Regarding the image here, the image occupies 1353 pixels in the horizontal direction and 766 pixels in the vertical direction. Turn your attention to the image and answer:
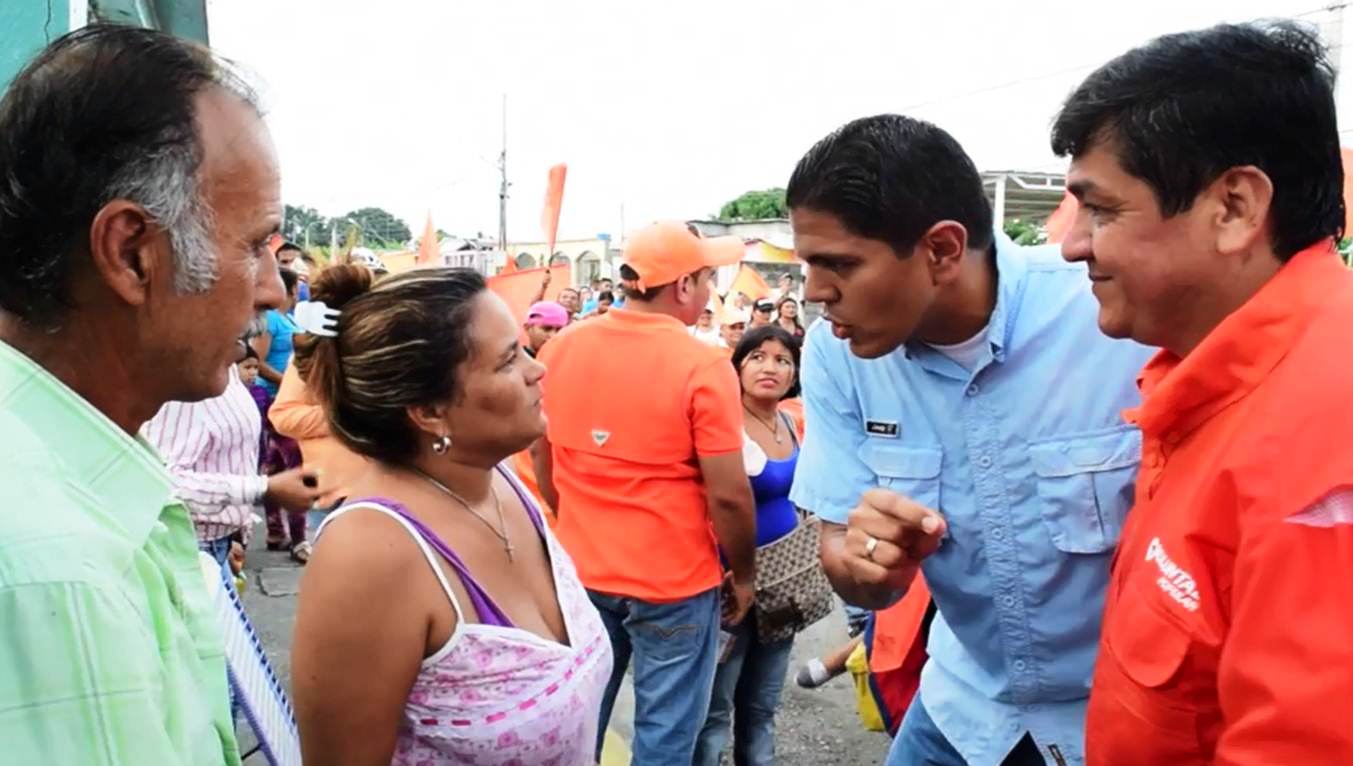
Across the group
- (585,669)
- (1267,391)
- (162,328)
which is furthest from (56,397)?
(1267,391)

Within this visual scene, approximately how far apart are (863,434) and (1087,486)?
20.1 inches

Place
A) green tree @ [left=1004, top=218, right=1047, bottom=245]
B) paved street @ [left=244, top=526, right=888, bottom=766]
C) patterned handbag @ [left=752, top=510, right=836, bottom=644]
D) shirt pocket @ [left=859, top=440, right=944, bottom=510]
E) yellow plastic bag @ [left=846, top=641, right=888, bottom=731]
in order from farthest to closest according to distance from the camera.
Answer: green tree @ [left=1004, top=218, right=1047, bottom=245] < paved street @ [left=244, top=526, right=888, bottom=766] < patterned handbag @ [left=752, top=510, right=836, bottom=644] < yellow plastic bag @ [left=846, top=641, right=888, bottom=731] < shirt pocket @ [left=859, top=440, right=944, bottom=510]

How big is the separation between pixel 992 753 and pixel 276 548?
6.18 meters

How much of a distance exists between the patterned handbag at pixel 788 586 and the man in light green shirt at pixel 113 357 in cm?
255

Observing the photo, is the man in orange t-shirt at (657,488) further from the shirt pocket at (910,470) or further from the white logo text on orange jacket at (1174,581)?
the white logo text on orange jacket at (1174,581)

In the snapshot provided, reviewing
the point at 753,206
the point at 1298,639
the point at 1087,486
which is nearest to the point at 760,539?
the point at 1087,486

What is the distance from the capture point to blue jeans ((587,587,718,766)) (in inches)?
126

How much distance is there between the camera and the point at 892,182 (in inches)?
71.3

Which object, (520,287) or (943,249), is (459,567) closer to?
(943,249)

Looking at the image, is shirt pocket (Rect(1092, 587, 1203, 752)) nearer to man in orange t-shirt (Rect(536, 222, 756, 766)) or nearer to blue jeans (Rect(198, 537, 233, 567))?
man in orange t-shirt (Rect(536, 222, 756, 766))

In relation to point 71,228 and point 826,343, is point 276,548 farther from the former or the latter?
point 71,228

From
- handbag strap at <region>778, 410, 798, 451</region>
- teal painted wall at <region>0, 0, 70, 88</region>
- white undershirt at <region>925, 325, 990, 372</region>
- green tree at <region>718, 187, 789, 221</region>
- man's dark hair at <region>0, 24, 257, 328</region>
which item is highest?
teal painted wall at <region>0, 0, 70, 88</region>

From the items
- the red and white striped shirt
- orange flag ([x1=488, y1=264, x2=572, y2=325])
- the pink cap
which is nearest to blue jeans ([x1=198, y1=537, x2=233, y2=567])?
the red and white striped shirt

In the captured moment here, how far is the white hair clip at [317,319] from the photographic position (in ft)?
6.22
